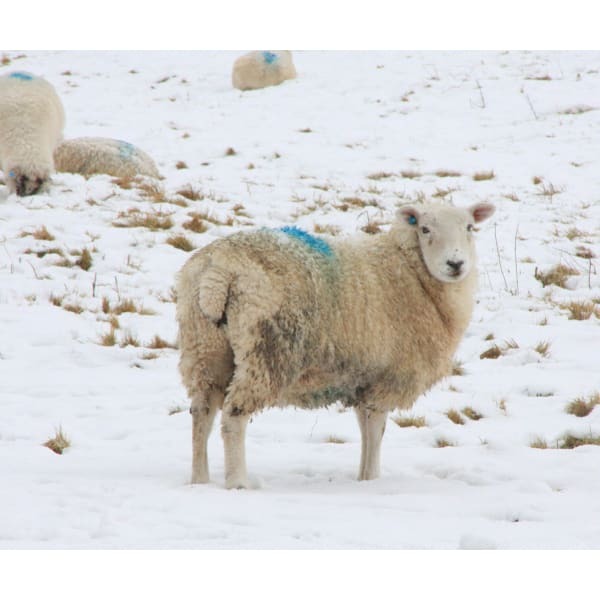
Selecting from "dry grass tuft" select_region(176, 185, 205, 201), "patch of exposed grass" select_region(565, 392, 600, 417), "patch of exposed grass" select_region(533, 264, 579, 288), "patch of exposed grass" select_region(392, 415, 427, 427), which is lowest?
"patch of exposed grass" select_region(392, 415, 427, 427)

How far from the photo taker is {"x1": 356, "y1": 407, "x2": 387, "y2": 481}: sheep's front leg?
4.60 meters

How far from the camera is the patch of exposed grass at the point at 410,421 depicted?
5.57 metres

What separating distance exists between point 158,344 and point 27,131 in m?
5.24

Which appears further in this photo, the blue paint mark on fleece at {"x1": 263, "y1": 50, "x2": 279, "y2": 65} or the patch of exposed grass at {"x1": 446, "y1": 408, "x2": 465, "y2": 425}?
the blue paint mark on fleece at {"x1": 263, "y1": 50, "x2": 279, "y2": 65}

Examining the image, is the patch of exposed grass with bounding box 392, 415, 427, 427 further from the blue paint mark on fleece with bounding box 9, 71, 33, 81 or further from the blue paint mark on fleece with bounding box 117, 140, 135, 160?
the blue paint mark on fleece with bounding box 9, 71, 33, 81

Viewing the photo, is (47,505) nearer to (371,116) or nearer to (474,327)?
(474,327)

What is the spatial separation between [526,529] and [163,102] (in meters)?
16.9

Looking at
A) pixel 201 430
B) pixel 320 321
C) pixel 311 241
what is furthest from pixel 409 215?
pixel 201 430

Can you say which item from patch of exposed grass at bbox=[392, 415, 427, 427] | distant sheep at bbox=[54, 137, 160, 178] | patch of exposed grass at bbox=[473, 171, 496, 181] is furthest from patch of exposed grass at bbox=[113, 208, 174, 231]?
patch of exposed grass at bbox=[473, 171, 496, 181]

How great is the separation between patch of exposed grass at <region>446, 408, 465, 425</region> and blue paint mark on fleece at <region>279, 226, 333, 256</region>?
5.28ft

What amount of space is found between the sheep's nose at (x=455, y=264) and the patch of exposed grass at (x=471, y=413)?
1.37 m

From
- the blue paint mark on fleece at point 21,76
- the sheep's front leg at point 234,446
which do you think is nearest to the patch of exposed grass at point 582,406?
the sheep's front leg at point 234,446

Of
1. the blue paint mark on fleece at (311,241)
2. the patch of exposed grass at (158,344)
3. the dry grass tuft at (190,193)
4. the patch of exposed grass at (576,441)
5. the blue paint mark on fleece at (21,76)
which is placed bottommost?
the patch of exposed grass at (576,441)

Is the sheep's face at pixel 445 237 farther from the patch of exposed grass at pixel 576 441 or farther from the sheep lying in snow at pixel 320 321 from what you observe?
the patch of exposed grass at pixel 576 441
